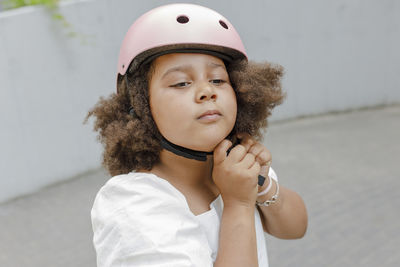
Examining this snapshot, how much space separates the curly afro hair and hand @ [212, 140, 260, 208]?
0.21 m

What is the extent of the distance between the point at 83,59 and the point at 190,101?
3226mm

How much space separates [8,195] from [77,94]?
3.69 feet

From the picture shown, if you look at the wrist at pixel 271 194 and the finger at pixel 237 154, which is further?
the wrist at pixel 271 194

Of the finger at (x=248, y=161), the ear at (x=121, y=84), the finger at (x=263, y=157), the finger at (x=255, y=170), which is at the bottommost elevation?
the finger at (x=263, y=157)

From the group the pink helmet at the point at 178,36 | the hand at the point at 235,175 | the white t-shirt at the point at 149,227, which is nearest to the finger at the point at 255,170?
the hand at the point at 235,175

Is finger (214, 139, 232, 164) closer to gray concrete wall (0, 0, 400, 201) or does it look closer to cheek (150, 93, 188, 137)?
cheek (150, 93, 188, 137)

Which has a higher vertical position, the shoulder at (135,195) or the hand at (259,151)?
the shoulder at (135,195)

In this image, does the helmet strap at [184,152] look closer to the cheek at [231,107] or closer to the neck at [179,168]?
the neck at [179,168]

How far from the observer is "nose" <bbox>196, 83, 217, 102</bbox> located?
4.76 ft

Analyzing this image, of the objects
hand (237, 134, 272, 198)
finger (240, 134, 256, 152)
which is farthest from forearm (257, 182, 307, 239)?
finger (240, 134, 256, 152)

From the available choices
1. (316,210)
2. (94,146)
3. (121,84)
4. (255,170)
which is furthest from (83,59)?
(255,170)

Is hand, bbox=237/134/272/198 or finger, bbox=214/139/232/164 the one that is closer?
finger, bbox=214/139/232/164

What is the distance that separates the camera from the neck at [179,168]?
1.59 meters

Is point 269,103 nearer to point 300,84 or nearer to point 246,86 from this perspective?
point 246,86
